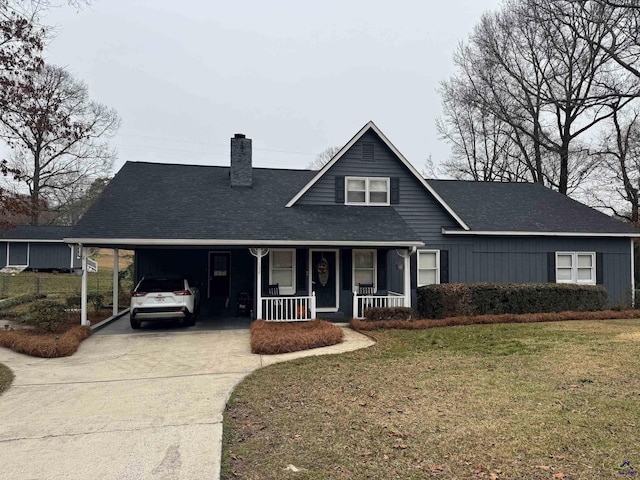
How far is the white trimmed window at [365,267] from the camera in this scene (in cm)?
1526

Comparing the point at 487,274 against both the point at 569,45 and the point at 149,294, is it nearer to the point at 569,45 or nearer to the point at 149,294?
the point at 149,294

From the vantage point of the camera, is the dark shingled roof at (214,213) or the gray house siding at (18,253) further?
the gray house siding at (18,253)

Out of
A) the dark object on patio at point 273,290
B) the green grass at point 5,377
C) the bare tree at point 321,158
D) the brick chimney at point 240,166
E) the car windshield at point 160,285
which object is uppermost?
the bare tree at point 321,158

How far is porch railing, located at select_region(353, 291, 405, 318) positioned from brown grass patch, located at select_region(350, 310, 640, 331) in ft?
2.16

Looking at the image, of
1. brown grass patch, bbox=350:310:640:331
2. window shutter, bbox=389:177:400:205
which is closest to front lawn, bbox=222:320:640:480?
brown grass patch, bbox=350:310:640:331

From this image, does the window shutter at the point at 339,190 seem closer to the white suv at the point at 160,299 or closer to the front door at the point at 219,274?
the front door at the point at 219,274

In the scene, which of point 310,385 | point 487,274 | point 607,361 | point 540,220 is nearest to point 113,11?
point 310,385

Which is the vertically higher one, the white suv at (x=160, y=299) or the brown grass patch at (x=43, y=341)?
the white suv at (x=160, y=299)

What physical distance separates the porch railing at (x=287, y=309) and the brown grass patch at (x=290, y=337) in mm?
913

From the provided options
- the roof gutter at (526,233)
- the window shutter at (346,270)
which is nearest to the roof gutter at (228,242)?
the window shutter at (346,270)

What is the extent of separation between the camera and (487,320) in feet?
43.4

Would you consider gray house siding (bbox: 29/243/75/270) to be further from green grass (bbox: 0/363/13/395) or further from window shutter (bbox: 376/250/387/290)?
green grass (bbox: 0/363/13/395)

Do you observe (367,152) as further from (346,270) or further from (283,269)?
(283,269)

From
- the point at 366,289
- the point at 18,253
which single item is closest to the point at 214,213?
the point at 366,289
